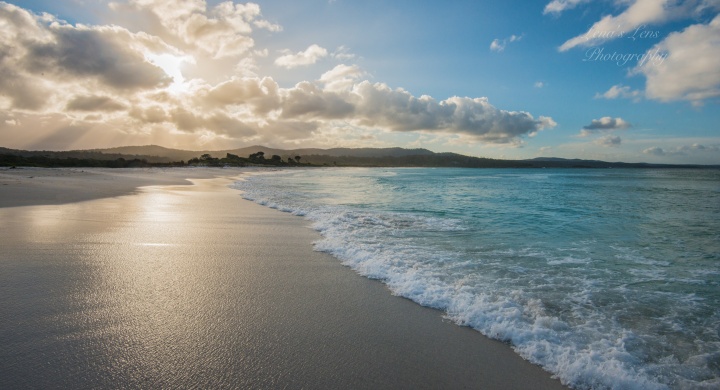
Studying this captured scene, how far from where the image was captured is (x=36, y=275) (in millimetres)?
5098

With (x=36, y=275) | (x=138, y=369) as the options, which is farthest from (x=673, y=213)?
(x=36, y=275)

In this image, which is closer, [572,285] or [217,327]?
[217,327]

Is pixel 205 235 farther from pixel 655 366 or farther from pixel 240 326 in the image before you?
pixel 655 366

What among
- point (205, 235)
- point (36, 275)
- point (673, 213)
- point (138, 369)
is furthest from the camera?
point (673, 213)

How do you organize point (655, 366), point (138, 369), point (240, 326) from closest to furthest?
point (138, 369), point (655, 366), point (240, 326)

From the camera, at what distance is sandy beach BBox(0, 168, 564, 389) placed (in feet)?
9.77

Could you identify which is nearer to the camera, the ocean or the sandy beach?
the sandy beach

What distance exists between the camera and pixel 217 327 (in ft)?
12.4

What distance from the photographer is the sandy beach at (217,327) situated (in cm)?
298

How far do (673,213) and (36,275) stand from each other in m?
20.6

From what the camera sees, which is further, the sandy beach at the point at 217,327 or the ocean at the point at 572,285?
the ocean at the point at 572,285

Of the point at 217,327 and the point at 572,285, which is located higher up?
the point at 217,327

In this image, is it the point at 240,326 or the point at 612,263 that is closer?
the point at 240,326

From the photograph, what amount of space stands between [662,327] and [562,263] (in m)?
2.76
